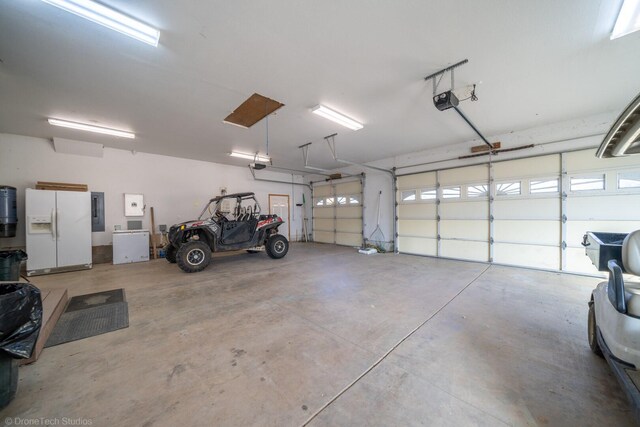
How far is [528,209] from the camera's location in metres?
4.82

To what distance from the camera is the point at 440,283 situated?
12.6ft

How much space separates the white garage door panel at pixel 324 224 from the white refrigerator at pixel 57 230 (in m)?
6.83

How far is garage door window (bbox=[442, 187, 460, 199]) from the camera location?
5.79 m

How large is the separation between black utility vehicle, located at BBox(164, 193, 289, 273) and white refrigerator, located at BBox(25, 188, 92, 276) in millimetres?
1648

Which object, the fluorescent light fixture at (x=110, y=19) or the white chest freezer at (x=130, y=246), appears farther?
the white chest freezer at (x=130, y=246)

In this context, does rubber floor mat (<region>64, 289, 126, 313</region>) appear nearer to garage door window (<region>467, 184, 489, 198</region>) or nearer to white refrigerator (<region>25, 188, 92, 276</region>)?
white refrigerator (<region>25, 188, 92, 276</region>)

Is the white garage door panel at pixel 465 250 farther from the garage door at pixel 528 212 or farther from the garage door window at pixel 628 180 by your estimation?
the garage door window at pixel 628 180

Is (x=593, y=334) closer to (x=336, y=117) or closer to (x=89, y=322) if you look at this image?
(x=336, y=117)

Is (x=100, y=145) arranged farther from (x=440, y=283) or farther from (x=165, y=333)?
(x=440, y=283)

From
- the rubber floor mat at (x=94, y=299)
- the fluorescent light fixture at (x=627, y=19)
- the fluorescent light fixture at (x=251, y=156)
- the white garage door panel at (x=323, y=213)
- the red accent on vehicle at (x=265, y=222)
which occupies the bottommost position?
the rubber floor mat at (x=94, y=299)

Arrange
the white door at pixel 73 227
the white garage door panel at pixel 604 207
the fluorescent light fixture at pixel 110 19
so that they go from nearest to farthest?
the fluorescent light fixture at pixel 110 19, the white garage door panel at pixel 604 207, the white door at pixel 73 227

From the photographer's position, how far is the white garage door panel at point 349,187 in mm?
7965

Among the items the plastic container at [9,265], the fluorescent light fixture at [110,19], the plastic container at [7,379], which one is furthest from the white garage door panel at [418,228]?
the plastic container at [9,265]

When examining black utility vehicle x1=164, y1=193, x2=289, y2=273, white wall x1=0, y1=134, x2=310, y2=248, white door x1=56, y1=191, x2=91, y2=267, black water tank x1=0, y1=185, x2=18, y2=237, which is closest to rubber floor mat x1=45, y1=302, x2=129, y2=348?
black utility vehicle x1=164, y1=193, x2=289, y2=273
